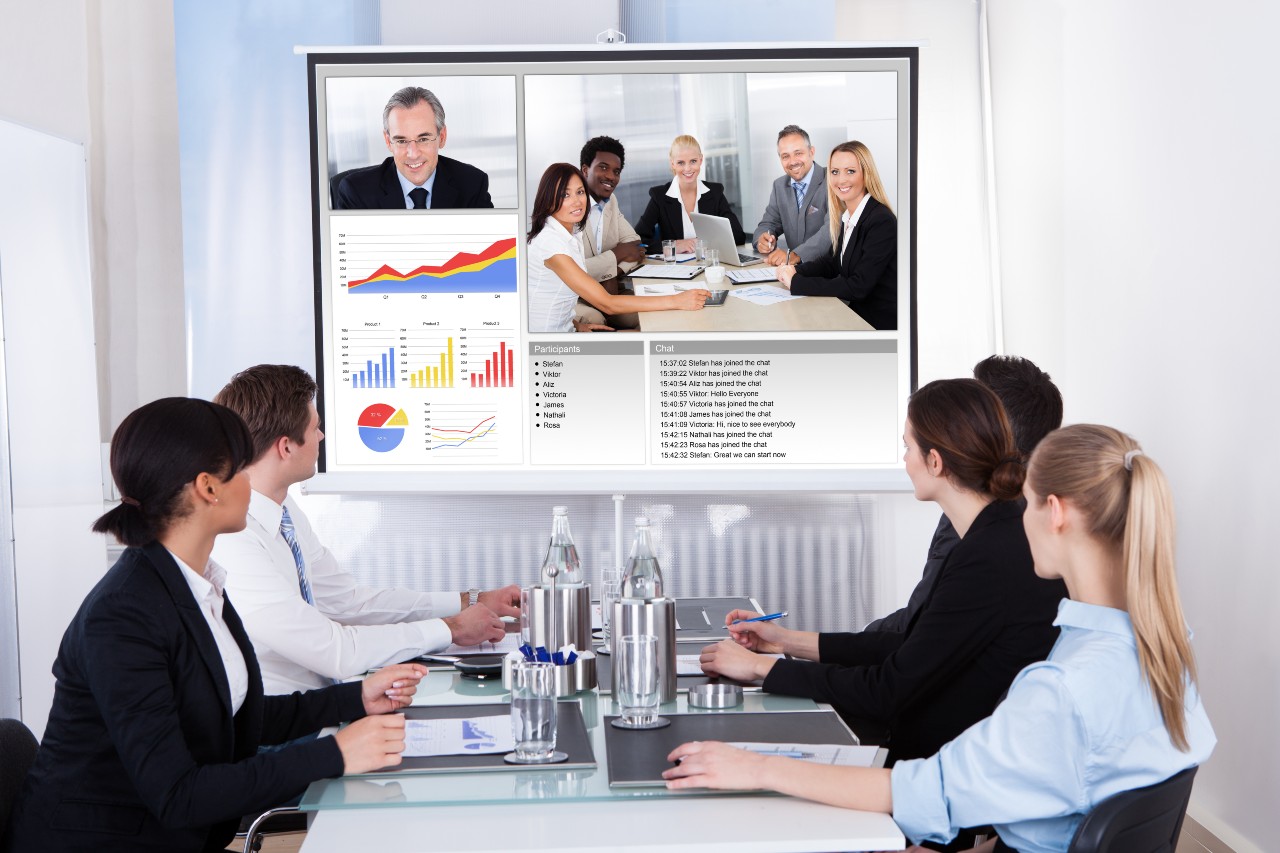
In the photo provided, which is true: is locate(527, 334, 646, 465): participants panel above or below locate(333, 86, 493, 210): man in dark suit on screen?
below

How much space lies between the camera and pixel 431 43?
3.96 metres

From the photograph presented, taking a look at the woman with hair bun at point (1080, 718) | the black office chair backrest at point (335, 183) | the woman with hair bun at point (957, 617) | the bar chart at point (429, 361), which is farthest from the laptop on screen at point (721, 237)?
the woman with hair bun at point (1080, 718)

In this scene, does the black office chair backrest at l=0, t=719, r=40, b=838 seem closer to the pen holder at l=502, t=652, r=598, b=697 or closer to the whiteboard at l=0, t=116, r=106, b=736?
the pen holder at l=502, t=652, r=598, b=697

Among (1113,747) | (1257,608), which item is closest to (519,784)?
(1113,747)

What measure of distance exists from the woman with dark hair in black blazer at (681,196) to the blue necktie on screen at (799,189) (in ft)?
0.77

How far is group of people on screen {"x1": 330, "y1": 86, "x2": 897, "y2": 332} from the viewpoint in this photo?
12.5 feet

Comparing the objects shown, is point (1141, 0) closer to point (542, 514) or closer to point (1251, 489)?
point (1251, 489)

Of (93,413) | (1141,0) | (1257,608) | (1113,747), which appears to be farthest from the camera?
(93,413)

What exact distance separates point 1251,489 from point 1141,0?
1445 millimetres

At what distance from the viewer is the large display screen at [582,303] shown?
3.79 meters

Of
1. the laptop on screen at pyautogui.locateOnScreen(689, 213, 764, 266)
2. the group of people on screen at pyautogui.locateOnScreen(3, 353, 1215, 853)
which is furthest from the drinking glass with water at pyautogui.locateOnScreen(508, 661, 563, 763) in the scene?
the laptop on screen at pyautogui.locateOnScreen(689, 213, 764, 266)

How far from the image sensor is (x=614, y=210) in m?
3.80

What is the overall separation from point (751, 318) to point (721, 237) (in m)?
0.29

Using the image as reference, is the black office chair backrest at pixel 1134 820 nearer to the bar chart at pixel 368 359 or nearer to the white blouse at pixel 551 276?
the white blouse at pixel 551 276
